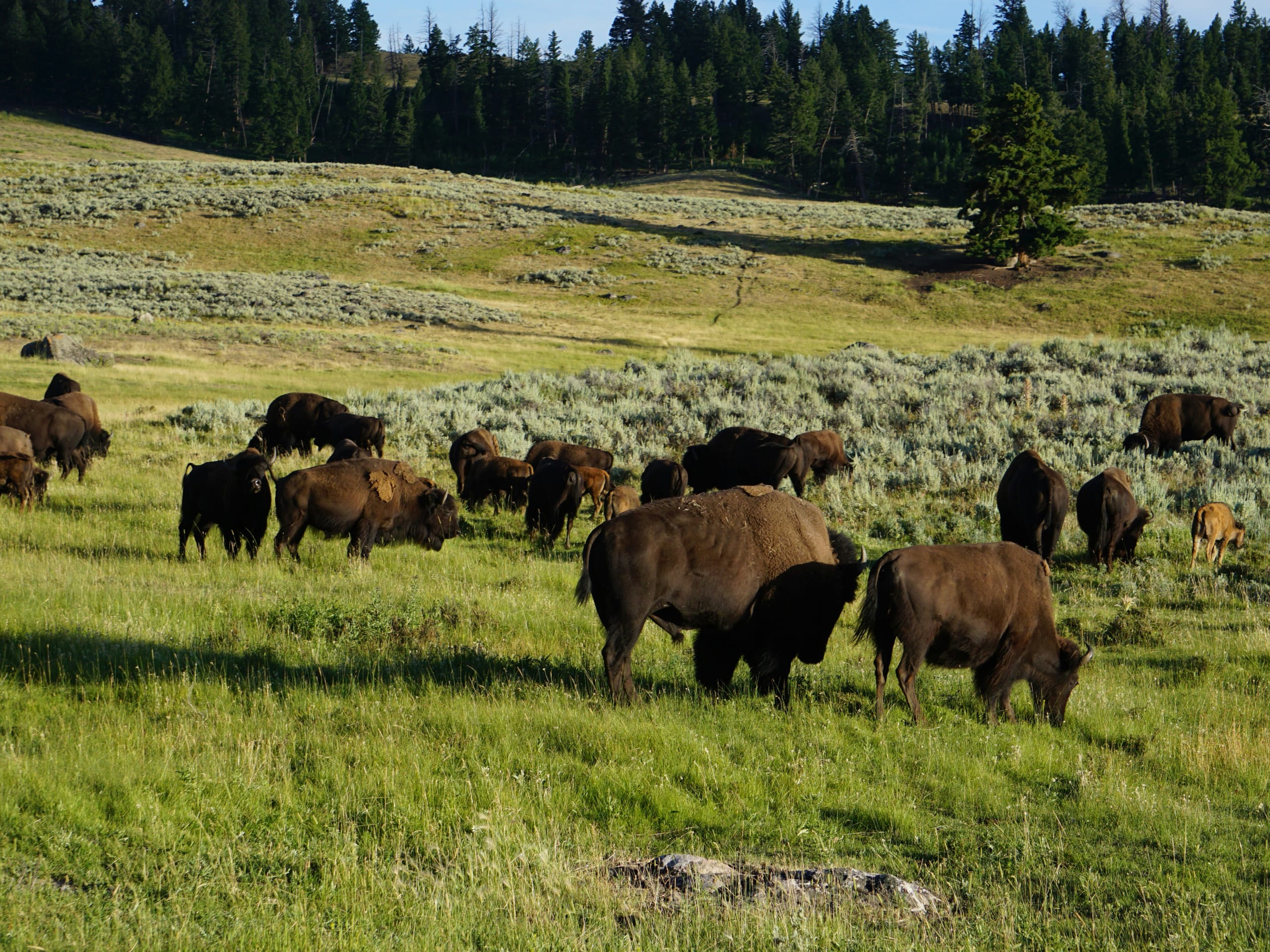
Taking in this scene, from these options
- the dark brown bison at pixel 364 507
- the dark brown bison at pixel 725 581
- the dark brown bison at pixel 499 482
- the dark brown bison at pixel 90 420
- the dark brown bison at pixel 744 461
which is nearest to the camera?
the dark brown bison at pixel 725 581

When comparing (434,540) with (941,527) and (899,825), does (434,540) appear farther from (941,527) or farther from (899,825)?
(899,825)

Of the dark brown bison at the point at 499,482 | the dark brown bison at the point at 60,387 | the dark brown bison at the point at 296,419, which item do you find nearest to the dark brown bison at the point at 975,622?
the dark brown bison at the point at 499,482

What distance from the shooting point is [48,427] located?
18.0 meters

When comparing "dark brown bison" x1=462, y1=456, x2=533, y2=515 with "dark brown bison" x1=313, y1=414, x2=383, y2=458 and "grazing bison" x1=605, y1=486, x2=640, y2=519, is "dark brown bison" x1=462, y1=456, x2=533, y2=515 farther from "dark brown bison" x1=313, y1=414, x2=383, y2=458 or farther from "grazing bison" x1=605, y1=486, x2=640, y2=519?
"dark brown bison" x1=313, y1=414, x2=383, y2=458

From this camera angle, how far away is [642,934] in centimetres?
417

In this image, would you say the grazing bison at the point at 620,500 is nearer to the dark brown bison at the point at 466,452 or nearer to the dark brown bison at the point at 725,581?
the dark brown bison at the point at 466,452

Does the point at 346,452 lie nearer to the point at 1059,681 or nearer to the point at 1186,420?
the point at 1059,681

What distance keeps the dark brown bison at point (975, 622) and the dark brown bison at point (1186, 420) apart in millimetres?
13680

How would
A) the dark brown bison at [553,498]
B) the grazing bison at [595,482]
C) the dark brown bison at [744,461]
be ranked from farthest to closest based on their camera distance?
1. the dark brown bison at [744,461]
2. the grazing bison at [595,482]
3. the dark brown bison at [553,498]

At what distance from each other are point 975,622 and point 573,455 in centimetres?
1140

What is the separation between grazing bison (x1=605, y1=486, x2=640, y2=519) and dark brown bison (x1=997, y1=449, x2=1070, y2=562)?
17.9 feet

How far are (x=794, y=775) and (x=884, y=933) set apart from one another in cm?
207

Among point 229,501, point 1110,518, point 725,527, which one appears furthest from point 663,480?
point 725,527

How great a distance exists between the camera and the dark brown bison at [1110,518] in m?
14.2
